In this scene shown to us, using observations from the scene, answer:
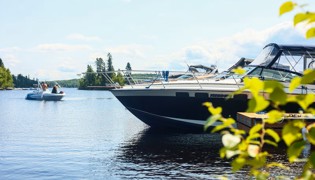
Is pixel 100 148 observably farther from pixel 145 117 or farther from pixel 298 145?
pixel 298 145

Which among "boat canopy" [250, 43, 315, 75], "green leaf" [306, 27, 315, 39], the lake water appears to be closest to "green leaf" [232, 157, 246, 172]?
"green leaf" [306, 27, 315, 39]

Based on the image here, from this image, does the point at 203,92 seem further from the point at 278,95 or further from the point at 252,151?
the point at 278,95

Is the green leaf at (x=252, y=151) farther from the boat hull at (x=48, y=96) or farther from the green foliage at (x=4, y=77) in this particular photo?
the green foliage at (x=4, y=77)

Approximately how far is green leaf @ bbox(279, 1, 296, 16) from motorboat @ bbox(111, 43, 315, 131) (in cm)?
1762

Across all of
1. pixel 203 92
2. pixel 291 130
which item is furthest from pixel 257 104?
pixel 203 92

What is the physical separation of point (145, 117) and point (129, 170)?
31.8ft

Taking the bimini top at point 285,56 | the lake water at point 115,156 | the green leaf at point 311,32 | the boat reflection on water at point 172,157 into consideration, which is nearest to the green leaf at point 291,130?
the green leaf at point 311,32

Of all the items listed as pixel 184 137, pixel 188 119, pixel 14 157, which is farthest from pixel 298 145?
pixel 188 119

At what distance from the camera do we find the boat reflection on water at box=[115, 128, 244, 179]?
1177cm

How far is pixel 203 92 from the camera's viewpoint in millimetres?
19531

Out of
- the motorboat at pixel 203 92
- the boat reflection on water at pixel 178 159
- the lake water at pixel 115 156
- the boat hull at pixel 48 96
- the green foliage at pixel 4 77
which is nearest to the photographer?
the boat reflection on water at pixel 178 159

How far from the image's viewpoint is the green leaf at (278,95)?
5.08 feet

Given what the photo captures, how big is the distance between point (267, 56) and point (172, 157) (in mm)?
8864

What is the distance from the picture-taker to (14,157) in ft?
49.2
